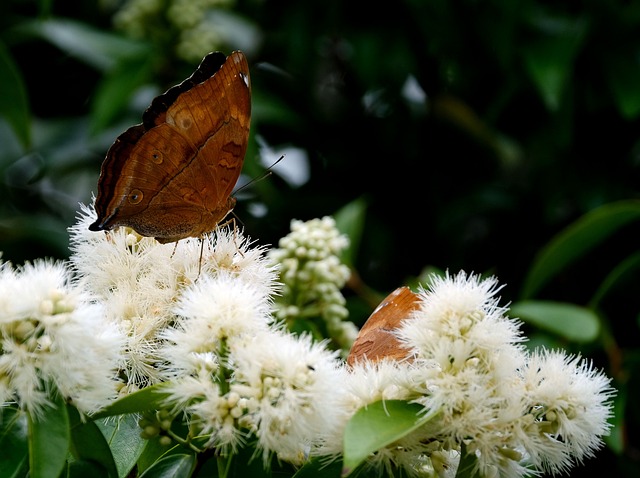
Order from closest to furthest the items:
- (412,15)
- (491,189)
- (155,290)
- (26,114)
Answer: (155,290) < (26,114) < (412,15) < (491,189)

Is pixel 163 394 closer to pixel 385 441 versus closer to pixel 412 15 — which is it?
pixel 385 441

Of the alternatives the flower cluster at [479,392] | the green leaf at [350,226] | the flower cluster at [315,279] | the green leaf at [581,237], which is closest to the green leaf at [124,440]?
the flower cluster at [479,392]

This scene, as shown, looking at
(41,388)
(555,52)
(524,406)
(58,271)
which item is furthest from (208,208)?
(555,52)

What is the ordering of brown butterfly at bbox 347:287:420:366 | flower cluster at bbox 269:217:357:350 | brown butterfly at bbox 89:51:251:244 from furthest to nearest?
flower cluster at bbox 269:217:357:350 → brown butterfly at bbox 89:51:251:244 → brown butterfly at bbox 347:287:420:366

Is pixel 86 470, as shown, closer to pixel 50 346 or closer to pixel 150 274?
pixel 50 346

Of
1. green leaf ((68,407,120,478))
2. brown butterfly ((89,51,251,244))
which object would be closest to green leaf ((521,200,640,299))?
brown butterfly ((89,51,251,244))

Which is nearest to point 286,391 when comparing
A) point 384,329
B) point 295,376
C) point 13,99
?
point 295,376

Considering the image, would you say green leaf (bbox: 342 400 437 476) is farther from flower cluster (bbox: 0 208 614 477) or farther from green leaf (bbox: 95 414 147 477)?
green leaf (bbox: 95 414 147 477)
